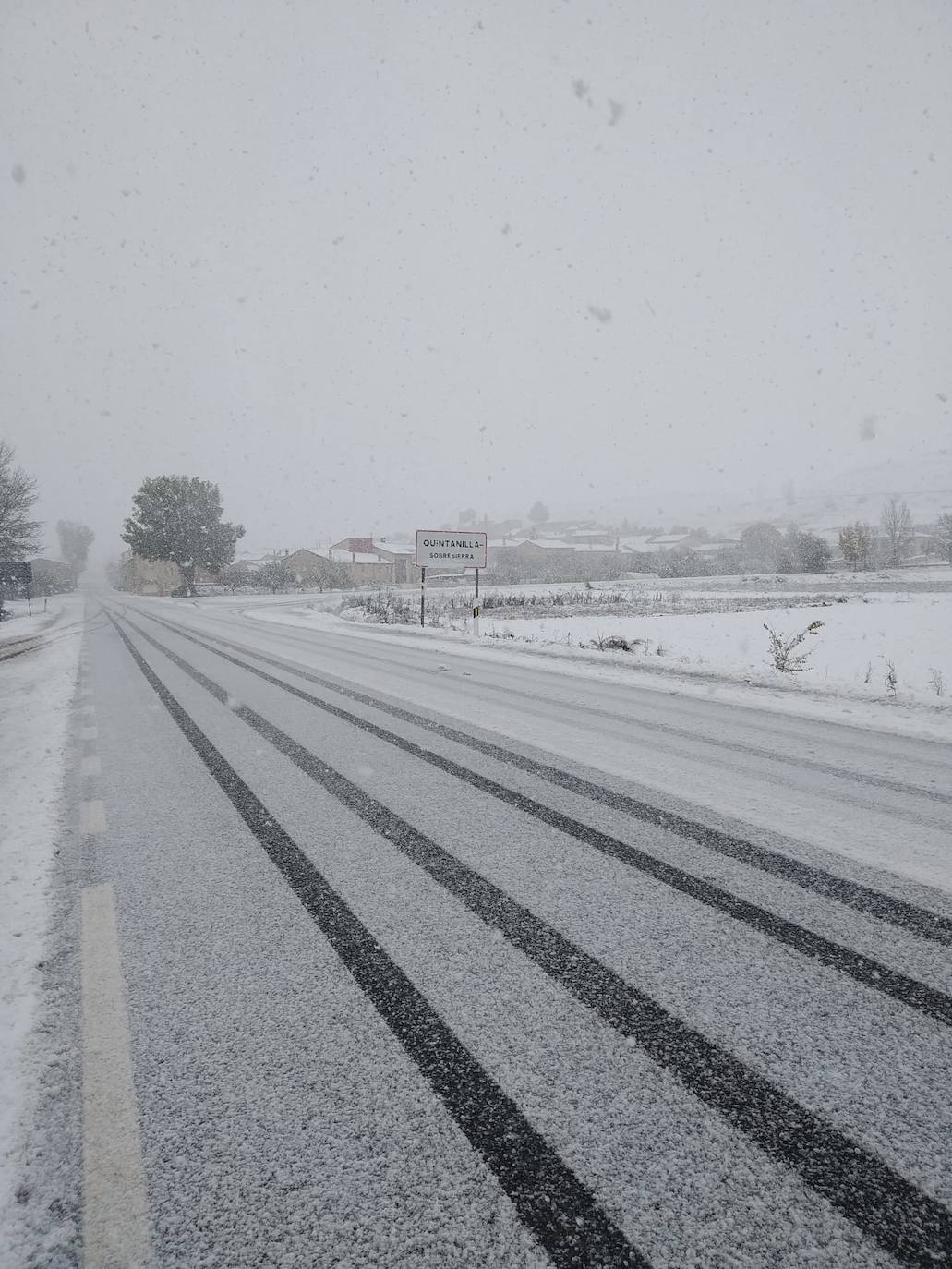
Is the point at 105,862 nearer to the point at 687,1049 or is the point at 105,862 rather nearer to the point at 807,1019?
the point at 687,1049

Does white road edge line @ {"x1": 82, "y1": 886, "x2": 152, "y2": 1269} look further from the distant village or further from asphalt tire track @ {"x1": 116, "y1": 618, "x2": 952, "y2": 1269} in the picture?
the distant village

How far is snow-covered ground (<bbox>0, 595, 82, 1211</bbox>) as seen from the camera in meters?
1.79

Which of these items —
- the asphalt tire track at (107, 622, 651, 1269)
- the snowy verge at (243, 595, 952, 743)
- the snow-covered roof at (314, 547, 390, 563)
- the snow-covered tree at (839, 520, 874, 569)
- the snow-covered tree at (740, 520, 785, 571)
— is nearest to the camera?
the asphalt tire track at (107, 622, 651, 1269)

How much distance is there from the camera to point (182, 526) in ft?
204

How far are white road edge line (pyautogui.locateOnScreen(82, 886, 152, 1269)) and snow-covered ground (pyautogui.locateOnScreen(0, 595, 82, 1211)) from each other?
0.16 meters

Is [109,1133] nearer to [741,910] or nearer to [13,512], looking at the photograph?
[741,910]

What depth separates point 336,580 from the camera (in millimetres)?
66000

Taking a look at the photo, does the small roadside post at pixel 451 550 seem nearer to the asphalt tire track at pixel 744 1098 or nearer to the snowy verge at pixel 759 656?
the snowy verge at pixel 759 656

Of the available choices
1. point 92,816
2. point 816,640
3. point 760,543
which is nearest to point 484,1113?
point 92,816

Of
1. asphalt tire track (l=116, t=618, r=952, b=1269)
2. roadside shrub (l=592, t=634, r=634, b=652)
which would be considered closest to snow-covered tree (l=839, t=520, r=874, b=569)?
roadside shrub (l=592, t=634, r=634, b=652)

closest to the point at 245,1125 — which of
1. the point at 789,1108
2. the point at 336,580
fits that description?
the point at 789,1108

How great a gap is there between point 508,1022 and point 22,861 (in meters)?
2.87

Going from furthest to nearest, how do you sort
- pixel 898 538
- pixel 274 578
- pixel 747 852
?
pixel 898 538
pixel 274 578
pixel 747 852

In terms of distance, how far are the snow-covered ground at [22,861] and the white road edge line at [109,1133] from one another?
0.16 meters
